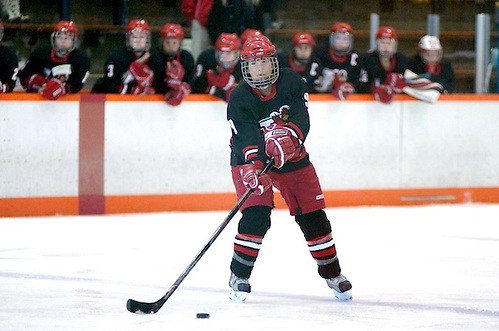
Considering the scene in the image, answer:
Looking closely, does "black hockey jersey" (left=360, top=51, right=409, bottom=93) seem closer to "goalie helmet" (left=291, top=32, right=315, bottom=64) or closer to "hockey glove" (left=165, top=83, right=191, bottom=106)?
"goalie helmet" (left=291, top=32, right=315, bottom=64)

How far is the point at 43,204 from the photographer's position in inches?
214

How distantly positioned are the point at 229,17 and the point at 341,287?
143 inches

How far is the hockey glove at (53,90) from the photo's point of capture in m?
5.37

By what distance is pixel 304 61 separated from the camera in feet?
19.5

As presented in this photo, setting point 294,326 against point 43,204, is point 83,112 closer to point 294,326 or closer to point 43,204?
point 43,204

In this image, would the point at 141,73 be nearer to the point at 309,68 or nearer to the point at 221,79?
the point at 221,79

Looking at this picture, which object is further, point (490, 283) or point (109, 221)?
point (109, 221)

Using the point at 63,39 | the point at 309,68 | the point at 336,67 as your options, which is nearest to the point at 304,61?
the point at 309,68

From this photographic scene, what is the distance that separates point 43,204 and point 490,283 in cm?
315

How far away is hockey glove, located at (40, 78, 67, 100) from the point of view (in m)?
5.37

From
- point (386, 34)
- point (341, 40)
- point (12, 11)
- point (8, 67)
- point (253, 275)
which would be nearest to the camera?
point (253, 275)

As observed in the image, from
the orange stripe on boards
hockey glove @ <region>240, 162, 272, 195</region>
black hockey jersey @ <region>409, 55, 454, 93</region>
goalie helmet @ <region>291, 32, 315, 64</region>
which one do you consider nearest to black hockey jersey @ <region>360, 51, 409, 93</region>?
black hockey jersey @ <region>409, 55, 454, 93</region>

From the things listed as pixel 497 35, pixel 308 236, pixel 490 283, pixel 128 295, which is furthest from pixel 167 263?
pixel 497 35

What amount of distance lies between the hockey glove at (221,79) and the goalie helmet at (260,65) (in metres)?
2.70
